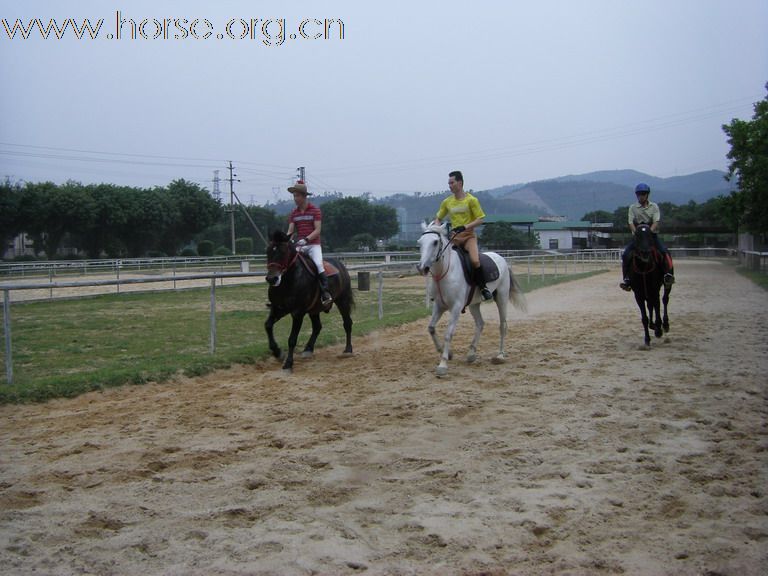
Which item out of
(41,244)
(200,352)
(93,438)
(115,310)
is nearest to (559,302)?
(200,352)

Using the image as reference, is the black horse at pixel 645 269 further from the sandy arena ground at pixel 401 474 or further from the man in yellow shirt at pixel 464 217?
the man in yellow shirt at pixel 464 217

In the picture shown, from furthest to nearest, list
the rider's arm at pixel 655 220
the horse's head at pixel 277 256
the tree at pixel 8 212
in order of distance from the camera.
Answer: the tree at pixel 8 212 → the rider's arm at pixel 655 220 → the horse's head at pixel 277 256

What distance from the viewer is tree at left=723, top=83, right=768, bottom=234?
27.4 meters

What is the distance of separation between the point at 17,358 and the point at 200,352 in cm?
266

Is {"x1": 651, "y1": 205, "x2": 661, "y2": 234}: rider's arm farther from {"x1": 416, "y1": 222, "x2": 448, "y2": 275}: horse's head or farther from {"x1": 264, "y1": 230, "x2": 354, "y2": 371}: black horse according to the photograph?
{"x1": 264, "y1": 230, "x2": 354, "y2": 371}: black horse

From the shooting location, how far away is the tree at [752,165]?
27375 millimetres

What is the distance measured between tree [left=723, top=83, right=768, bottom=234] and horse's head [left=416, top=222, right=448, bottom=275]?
2407 cm

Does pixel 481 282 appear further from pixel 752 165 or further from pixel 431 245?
pixel 752 165

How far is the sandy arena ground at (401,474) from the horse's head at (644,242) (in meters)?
2.21

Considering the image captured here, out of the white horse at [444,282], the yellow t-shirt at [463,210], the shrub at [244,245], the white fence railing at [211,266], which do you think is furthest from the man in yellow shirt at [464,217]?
the shrub at [244,245]

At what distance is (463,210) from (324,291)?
89.4 inches

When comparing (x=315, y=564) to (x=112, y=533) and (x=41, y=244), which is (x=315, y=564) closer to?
(x=112, y=533)

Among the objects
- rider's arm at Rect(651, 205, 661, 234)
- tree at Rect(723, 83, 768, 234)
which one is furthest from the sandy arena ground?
tree at Rect(723, 83, 768, 234)

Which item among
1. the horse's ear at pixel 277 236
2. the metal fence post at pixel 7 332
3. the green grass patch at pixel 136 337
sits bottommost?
the green grass patch at pixel 136 337
